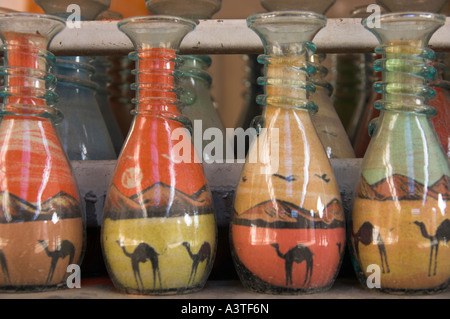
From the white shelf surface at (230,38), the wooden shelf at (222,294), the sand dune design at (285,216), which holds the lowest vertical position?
the wooden shelf at (222,294)

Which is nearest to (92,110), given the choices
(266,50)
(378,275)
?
(266,50)

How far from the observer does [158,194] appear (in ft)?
1.34

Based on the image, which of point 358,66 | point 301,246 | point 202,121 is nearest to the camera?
point 301,246

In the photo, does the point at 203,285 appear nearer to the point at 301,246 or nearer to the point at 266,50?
the point at 301,246

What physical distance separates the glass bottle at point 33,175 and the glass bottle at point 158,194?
35 mm

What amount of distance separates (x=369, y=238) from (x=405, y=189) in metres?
0.04

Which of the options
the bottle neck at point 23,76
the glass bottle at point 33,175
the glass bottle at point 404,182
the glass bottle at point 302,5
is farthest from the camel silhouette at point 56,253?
the glass bottle at point 302,5

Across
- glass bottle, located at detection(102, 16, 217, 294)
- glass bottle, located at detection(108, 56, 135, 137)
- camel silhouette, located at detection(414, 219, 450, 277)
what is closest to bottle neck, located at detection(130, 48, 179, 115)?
glass bottle, located at detection(102, 16, 217, 294)

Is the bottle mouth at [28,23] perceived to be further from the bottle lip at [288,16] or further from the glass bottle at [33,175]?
the bottle lip at [288,16]

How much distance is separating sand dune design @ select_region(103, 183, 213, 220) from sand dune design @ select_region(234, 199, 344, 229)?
1.7 inches

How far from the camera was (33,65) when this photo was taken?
0.44 metres

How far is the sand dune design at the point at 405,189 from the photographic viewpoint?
41 centimetres

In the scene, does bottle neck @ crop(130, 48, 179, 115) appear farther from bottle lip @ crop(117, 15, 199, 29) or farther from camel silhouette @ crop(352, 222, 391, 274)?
camel silhouette @ crop(352, 222, 391, 274)

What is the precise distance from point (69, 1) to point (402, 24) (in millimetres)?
343
